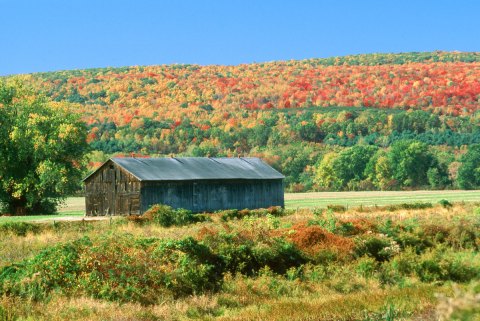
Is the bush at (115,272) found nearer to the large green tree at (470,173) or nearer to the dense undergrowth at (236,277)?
the dense undergrowth at (236,277)

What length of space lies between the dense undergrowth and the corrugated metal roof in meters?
34.6

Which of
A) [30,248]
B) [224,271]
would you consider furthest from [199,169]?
[224,271]

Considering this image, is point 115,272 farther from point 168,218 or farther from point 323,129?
point 323,129

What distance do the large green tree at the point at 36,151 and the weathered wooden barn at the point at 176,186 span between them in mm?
2789

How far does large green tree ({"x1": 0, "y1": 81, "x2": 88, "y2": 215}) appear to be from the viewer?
209 feet

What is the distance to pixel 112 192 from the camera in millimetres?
64250

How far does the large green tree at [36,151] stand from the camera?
6362 cm

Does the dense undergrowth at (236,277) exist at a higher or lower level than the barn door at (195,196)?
lower

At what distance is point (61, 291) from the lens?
18.6 m

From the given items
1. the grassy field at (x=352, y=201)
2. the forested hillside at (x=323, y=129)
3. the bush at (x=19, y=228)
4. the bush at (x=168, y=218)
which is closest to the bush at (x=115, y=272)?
the bush at (x=19, y=228)

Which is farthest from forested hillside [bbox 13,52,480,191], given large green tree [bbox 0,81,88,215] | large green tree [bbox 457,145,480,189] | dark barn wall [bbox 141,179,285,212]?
large green tree [bbox 0,81,88,215]

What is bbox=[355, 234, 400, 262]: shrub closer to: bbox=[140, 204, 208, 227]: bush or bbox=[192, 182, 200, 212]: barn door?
bbox=[140, 204, 208, 227]: bush

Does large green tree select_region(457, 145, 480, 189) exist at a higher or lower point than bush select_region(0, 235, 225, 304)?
higher

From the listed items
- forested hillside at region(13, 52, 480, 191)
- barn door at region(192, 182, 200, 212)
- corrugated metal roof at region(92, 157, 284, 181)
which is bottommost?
barn door at region(192, 182, 200, 212)
